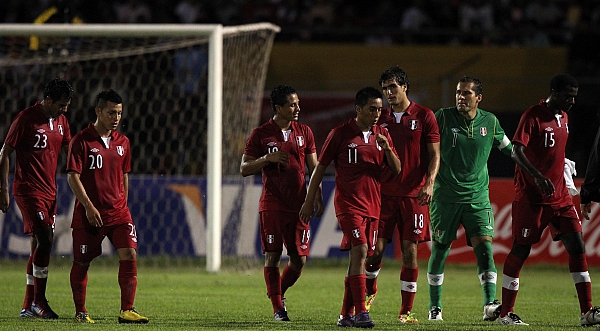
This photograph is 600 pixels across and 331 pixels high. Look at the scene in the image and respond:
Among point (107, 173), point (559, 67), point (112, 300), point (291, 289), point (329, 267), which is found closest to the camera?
point (107, 173)

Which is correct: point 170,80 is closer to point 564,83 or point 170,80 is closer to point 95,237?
point 95,237

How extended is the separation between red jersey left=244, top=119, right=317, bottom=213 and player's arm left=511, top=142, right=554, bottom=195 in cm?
193

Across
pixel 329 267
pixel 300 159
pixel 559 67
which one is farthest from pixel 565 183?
pixel 559 67

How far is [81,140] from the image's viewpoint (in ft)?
27.2

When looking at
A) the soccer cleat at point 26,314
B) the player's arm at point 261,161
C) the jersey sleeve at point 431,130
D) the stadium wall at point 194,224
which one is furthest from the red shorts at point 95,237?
the stadium wall at point 194,224

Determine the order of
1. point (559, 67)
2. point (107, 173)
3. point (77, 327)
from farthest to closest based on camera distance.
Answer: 1. point (559, 67)
2. point (107, 173)
3. point (77, 327)

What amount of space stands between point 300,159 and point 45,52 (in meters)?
9.02

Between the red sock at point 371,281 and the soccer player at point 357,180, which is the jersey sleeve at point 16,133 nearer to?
the soccer player at point 357,180

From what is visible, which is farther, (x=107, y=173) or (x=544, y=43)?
(x=544, y=43)

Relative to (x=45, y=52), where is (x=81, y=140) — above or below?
below

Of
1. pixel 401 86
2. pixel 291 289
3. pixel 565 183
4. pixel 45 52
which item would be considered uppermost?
pixel 45 52

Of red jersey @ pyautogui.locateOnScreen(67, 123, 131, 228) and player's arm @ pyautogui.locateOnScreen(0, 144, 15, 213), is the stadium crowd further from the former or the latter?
red jersey @ pyautogui.locateOnScreen(67, 123, 131, 228)

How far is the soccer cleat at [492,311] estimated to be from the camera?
28.7ft

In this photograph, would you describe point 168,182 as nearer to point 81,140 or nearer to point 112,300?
point 112,300
